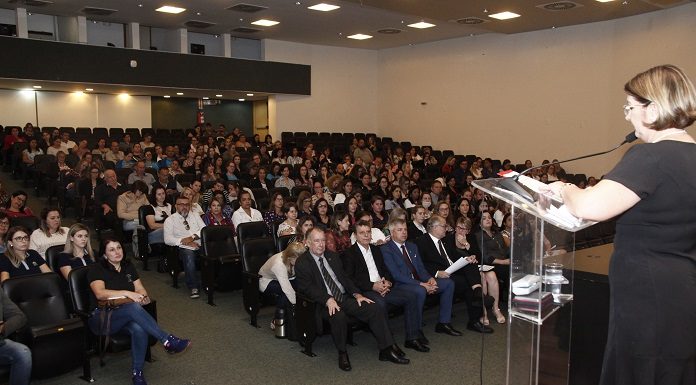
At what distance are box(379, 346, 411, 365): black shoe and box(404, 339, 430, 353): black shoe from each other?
1.05 ft

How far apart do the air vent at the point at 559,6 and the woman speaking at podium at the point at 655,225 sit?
10.4 meters

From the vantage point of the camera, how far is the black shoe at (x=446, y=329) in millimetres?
5387

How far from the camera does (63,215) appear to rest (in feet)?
31.4

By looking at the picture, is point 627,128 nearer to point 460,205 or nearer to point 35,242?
point 460,205

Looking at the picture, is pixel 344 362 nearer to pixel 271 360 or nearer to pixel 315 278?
pixel 271 360

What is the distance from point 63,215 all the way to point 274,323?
5979 mm

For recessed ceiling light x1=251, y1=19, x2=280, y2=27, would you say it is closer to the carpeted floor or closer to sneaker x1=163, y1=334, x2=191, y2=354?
the carpeted floor

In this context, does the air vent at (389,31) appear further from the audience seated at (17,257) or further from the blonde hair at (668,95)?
the blonde hair at (668,95)

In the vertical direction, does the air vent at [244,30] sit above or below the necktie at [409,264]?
above

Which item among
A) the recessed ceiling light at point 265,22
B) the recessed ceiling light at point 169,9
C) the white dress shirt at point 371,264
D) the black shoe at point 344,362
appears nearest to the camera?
the black shoe at point 344,362

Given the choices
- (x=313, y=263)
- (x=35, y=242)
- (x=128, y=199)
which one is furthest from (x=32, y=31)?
(x=313, y=263)

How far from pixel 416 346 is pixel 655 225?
3615 millimetres

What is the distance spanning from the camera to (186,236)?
673 cm

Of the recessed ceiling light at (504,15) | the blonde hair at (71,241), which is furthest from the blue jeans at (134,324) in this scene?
the recessed ceiling light at (504,15)
